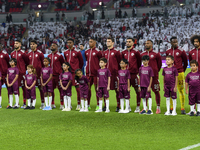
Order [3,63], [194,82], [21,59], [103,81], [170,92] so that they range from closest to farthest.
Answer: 1. [194,82]
2. [170,92]
3. [103,81]
4. [21,59]
5. [3,63]

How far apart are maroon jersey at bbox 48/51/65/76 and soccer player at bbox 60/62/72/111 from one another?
1.74ft

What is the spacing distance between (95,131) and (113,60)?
2.93 meters

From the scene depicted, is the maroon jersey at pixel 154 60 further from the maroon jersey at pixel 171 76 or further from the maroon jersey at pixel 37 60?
the maroon jersey at pixel 37 60

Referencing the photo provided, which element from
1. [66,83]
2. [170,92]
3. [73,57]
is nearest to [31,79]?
[66,83]

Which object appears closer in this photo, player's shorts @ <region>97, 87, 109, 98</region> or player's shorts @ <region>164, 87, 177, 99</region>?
player's shorts @ <region>164, 87, 177, 99</region>

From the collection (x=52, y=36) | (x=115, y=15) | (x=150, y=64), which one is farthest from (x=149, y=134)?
(x=115, y=15)

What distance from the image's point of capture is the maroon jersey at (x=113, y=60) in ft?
31.3

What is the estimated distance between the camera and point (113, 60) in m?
9.55

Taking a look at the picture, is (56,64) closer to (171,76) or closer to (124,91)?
(124,91)

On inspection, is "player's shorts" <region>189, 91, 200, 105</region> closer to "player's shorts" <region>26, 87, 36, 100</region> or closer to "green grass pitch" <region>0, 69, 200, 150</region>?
"green grass pitch" <region>0, 69, 200, 150</region>

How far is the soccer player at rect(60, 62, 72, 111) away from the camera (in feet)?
32.2

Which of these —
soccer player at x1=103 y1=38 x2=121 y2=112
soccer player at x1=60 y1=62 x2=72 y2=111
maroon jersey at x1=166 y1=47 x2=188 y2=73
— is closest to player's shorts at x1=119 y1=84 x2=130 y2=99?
soccer player at x1=103 y1=38 x2=121 y2=112

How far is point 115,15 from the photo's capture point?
40.7 metres

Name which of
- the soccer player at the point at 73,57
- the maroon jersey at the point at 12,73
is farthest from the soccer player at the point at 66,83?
the maroon jersey at the point at 12,73
